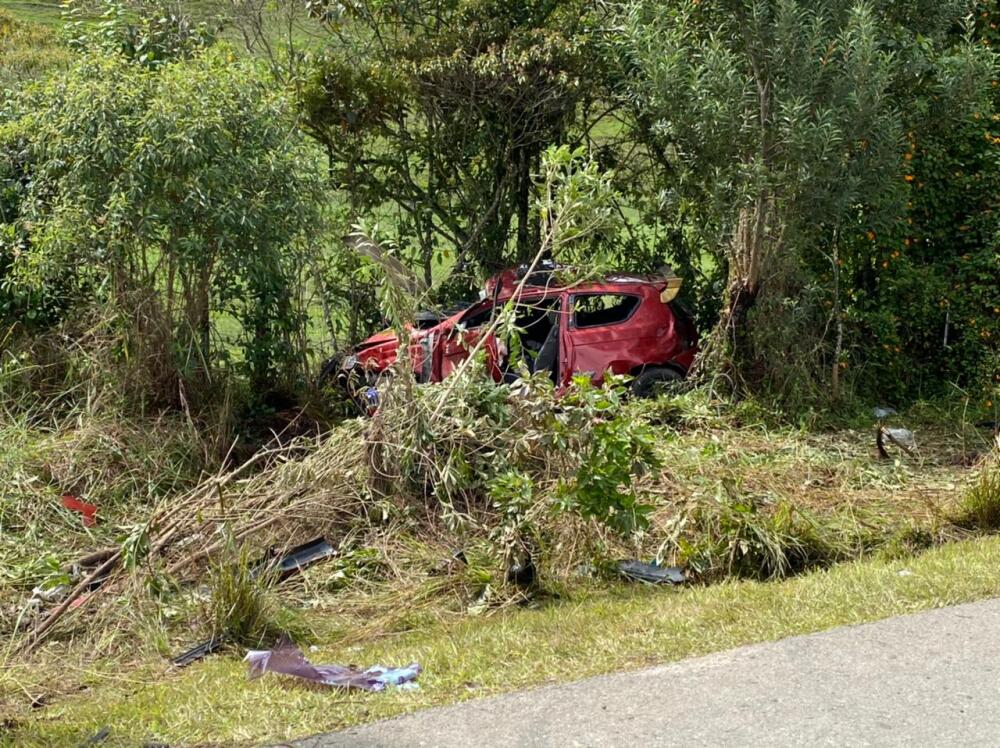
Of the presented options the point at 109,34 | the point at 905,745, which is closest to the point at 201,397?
the point at 109,34

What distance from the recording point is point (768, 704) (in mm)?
4973

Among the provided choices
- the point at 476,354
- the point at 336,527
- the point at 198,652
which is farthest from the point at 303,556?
the point at 476,354

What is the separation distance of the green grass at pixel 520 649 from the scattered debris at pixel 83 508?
2.94 meters

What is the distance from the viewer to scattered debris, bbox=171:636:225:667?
6578mm

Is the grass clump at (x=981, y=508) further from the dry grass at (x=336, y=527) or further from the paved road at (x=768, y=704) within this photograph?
the paved road at (x=768, y=704)

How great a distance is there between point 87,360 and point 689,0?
21.6 ft

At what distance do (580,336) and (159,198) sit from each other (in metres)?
4.09

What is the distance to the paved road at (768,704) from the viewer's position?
15.4 ft

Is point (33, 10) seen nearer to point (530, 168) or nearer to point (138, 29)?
point (138, 29)

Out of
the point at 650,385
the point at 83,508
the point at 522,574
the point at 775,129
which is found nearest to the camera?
the point at 522,574

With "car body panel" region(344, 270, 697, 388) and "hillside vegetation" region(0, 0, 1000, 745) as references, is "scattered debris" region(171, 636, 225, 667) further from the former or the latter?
"car body panel" region(344, 270, 697, 388)

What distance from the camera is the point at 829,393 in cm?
1161

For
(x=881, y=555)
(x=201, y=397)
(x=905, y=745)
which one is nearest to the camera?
(x=905, y=745)

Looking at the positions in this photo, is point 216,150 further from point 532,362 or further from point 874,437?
point 874,437
